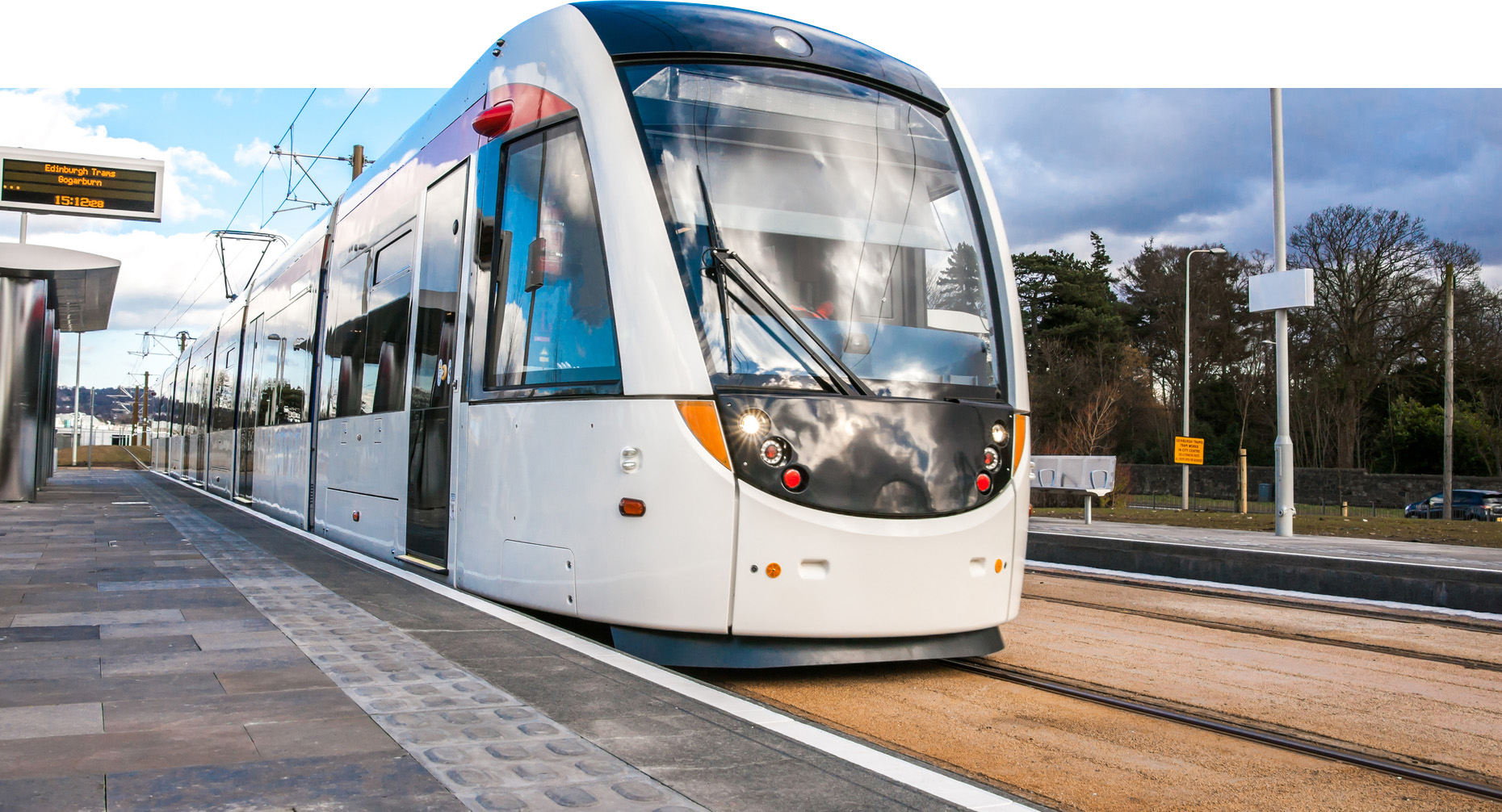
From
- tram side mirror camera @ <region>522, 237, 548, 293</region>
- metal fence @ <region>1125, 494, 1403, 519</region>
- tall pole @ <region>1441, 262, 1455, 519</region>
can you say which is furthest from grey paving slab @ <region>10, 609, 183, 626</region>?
tall pole @ <region>1441, 262, 1455, 519</region>

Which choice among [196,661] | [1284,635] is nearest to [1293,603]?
[1284,635]

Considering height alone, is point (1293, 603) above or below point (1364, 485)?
below

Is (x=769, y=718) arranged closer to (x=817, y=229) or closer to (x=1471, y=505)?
(x=817, y=229)

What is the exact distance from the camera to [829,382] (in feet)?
18.2

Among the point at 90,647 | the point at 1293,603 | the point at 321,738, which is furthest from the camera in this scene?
the point at 1293,603

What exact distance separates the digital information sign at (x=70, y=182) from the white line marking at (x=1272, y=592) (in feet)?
57.2

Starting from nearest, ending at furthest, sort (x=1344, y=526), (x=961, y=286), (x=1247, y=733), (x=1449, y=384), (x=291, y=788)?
(x=291, y=788) → (x=1247, y=733) → (x=961, y=286) → (x=1344, y=526) → (x=1449, y=384)

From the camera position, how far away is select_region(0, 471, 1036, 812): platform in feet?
10.2

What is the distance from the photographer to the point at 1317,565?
35.9 ft

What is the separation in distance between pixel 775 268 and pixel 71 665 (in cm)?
344

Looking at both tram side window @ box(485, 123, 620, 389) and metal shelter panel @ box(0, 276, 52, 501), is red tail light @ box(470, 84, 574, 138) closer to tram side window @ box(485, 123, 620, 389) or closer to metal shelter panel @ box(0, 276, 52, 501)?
tram side window @ box(485, 123, 620, 389)

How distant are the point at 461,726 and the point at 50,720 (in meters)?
1.29

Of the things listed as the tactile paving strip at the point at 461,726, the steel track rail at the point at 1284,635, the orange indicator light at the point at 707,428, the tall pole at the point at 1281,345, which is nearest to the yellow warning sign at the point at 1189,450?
the tall pole at the point at 1281,345

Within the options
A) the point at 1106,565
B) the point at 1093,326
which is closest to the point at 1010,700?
the point at 1106,565
